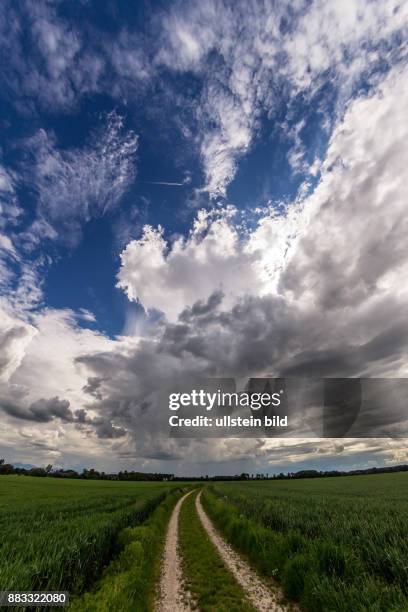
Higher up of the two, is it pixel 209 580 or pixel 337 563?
pixel 337 563

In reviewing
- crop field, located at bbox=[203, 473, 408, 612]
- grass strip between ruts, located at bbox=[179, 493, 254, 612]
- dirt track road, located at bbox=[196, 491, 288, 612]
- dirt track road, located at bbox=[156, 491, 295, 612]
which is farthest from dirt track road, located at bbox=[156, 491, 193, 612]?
crop field, located at bbox=[203, 473, 408, 612]

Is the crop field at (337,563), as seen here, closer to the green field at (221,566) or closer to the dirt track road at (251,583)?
the green field at (221,566)

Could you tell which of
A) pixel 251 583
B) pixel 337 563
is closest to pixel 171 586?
pixel 251 583

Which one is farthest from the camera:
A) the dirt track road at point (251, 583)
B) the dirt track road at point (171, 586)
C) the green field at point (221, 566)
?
the dirt track road at point (171, 586)

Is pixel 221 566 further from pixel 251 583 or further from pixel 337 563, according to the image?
pixel 337 563

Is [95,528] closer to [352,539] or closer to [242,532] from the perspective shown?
[242,532]

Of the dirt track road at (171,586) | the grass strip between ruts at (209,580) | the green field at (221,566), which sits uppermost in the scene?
the green field at (221,566)

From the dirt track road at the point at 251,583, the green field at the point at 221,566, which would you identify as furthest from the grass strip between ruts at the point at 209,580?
the dirt track road at the point at 251,583

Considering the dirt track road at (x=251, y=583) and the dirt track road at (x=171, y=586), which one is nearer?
the dirt track road at (x=251, y=583)

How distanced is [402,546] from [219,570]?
688 centimetres

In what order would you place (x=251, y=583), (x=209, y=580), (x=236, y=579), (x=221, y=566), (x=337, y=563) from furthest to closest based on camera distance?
(x=221, y=566)
(x=236, y=579)
(x=209, y=580)
(x=251, y=583)
(x=337, y=563)

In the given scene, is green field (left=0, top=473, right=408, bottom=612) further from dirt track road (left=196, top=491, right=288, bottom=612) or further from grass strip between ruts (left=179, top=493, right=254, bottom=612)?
dirt track road (left=196, top=491, right=288, bottom=612)

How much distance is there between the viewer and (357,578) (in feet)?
26.6

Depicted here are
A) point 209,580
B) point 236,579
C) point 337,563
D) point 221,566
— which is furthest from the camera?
point 221,566
